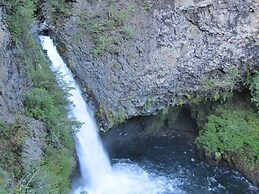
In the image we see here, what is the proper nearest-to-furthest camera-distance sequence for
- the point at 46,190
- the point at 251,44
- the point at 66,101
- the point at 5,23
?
the point at 46,190 → the point at 5,23 → the point at 66,101 → the point at 251,44

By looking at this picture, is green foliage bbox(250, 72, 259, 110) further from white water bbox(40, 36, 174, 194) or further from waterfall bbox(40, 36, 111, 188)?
waterfall bbox(40, 36, 111, 188)

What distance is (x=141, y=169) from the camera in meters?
10.3

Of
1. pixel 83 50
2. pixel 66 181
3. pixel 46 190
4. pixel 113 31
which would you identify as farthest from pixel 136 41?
pixel 46 190

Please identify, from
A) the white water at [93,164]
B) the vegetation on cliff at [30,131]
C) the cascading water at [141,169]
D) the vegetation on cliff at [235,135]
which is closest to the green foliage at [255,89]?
the vegetation on cliff at [235,135]

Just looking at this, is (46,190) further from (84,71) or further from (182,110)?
(182,110)

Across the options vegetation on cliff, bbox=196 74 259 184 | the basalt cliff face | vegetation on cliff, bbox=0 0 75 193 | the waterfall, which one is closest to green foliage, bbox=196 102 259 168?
vegetation on cliff, bbox=196 74 259 184

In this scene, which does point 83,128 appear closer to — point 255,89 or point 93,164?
point 93,164

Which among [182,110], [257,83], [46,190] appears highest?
[257,83]

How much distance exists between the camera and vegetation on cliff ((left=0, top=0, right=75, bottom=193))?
5902 millimetres

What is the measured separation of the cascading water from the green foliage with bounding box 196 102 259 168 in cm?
56

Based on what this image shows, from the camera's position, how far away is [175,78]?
33.1ft

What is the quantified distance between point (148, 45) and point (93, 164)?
3.15 m

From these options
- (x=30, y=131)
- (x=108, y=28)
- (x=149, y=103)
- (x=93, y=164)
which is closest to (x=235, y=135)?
(x=149, y=103)

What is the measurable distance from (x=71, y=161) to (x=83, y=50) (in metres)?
2.97
